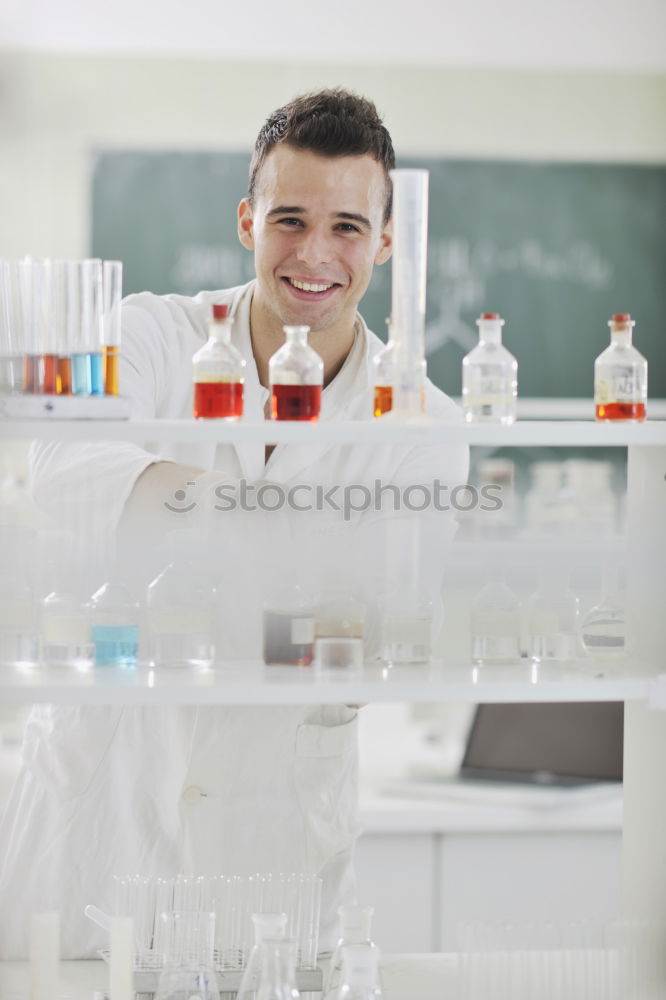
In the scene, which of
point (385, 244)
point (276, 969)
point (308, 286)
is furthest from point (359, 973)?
point (385, 244)

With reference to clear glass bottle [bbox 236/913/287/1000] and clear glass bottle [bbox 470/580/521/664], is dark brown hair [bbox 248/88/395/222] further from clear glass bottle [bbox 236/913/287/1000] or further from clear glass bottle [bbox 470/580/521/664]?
clear glass bottle [bbox 236/913/287/1000]

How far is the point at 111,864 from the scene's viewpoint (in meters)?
2.10

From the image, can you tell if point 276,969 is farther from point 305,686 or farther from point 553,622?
point 553,622

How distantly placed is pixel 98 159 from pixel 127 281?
36 centimetres

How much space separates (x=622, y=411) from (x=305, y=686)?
51 centimetres

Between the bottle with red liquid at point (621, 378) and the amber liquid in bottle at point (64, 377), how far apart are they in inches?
24.8

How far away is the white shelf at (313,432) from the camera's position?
1.53 metres

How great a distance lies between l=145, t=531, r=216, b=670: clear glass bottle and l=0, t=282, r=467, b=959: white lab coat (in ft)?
1.09

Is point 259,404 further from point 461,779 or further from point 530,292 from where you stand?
point 530,292

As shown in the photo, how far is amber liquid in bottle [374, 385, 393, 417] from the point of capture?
168 centimetres

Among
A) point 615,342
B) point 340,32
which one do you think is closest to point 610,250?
point 340,32

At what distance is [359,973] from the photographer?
151 centimetres

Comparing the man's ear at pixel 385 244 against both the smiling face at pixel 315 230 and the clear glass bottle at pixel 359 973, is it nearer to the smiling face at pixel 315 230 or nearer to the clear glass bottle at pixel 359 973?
the smiling face at pixel 315 230

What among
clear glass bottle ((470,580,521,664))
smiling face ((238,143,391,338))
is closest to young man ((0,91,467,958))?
smiling face ((238,143,391,338))
